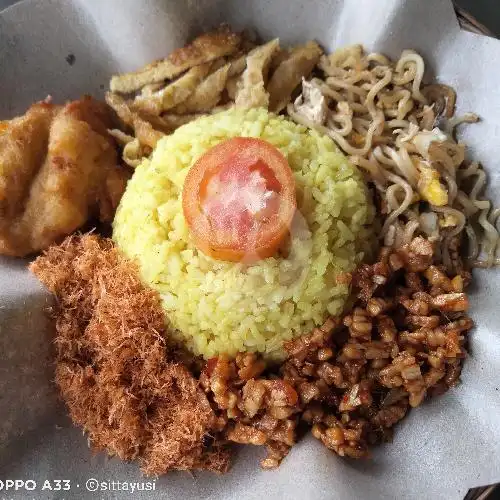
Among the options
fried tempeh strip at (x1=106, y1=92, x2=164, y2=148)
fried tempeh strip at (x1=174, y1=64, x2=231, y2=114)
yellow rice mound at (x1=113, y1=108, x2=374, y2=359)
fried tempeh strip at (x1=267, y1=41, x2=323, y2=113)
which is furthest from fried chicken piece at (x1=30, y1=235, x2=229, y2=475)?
fried tempeh strip at (x1=267, y1=41, x2=323, y2=113)

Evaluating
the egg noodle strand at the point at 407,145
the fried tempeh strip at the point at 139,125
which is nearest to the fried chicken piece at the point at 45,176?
the fried tempeh strip at the point at 139,125

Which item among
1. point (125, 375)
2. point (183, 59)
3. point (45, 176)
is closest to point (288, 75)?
point (183, 59)

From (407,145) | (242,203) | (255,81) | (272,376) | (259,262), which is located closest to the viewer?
(242,203)

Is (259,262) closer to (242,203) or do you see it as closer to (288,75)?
(242,203)

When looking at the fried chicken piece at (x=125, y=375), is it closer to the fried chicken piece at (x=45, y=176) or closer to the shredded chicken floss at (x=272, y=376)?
the shredded chicken floss at (x=272, y=376)

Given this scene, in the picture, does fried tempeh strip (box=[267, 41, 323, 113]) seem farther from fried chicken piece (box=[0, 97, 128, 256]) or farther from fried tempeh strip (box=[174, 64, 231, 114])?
fried chicken piece (box=[0, 97, 128, 256])

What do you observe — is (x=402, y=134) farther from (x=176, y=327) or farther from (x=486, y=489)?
(x=486, y=489)

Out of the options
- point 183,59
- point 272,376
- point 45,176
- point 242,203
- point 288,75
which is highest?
point 183,59
